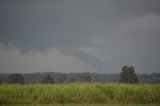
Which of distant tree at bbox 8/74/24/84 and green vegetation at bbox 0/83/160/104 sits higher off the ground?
distant tree at bbox 8/74/24/84

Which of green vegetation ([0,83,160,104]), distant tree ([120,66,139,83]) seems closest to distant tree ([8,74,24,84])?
distant tree ([120,66,139,83])

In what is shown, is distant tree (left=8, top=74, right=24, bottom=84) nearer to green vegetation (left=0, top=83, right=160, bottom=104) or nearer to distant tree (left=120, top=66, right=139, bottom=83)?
distant tree (left=120, top=66, right=139, bottom=83)

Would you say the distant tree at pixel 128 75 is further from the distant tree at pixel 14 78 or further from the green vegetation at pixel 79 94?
the green vegetation at pixel 79 94

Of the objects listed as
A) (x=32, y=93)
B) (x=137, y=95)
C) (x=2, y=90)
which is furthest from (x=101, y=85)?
(x=2, y=90)

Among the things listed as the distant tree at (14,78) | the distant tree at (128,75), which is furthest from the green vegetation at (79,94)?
the distant tree at (14,78)

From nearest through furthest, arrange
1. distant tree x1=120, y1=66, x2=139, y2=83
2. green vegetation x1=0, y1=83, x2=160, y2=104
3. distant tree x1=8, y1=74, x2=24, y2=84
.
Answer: green vegetation x1=0, y1=83, x2=160, y2=104 < distant tree x1=120, y1=66, x2=139, y2=83 < distant tree x1=8, y1=74, x2=24, y2=84

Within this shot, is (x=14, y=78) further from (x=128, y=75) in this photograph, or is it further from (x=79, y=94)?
(x=79, y=94)

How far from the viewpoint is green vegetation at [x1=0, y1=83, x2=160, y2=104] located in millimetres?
15367

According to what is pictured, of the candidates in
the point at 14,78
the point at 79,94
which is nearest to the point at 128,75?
the point at 14,78

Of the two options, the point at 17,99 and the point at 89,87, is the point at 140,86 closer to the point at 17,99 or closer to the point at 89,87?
the point at 89,87

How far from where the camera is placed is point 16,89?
1574 centimetres

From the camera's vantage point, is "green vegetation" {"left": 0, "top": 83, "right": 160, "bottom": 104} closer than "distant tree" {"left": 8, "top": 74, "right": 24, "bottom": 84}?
Yes

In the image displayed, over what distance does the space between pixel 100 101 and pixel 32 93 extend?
9.86ft

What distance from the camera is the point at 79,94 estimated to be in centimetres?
1582
